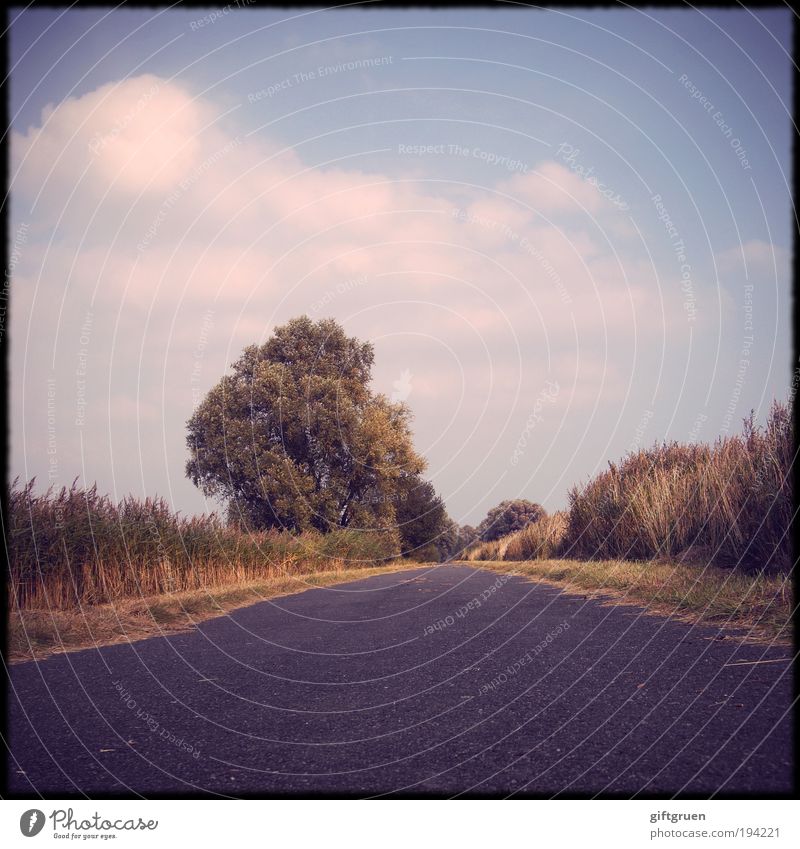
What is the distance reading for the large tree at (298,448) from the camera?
30.5 meters

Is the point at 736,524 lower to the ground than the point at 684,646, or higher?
higher

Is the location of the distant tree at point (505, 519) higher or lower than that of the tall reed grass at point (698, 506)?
lower

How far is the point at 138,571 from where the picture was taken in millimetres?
11055

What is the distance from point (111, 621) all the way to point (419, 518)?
31454 mm

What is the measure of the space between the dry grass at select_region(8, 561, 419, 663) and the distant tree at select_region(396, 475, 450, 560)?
76.2 feet

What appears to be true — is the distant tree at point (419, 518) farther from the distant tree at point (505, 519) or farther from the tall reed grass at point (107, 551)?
the distant tree at point (505, 519)

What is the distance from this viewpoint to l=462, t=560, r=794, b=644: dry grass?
5703mm

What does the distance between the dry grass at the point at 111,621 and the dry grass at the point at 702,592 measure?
5.79m

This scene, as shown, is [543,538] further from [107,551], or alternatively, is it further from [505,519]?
[505,519]

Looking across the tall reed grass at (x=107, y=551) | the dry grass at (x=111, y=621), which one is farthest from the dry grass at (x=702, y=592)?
the tall reed grass at (x=107, y=551)

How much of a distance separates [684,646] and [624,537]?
8.17m
